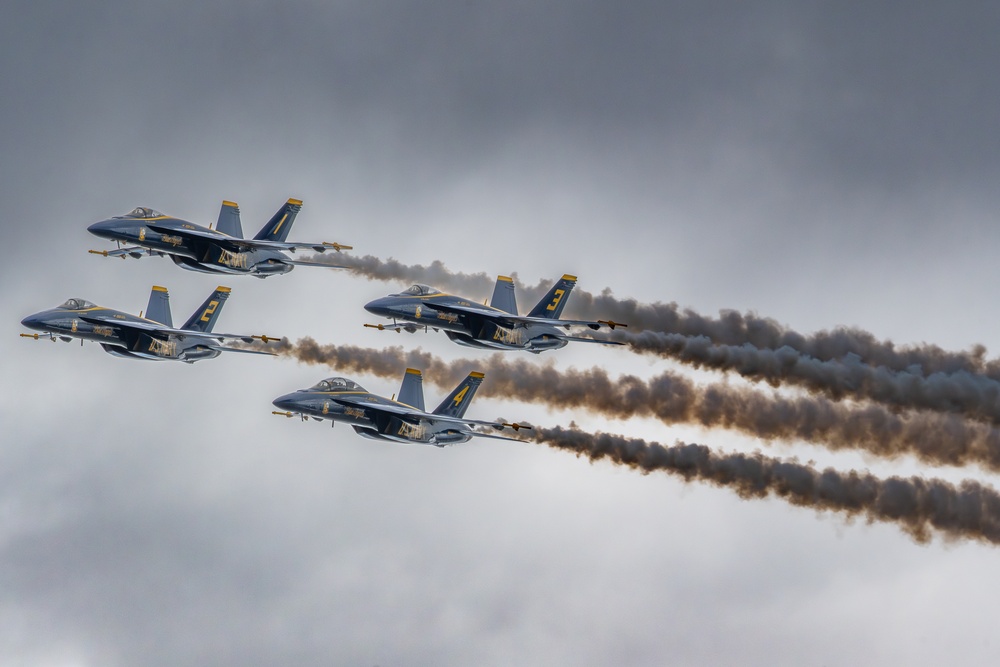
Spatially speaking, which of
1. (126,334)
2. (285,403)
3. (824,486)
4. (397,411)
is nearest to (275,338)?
(285,403)

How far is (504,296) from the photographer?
7556 cm

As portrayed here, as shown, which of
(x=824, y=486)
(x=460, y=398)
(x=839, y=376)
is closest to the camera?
(x=824, y=486)

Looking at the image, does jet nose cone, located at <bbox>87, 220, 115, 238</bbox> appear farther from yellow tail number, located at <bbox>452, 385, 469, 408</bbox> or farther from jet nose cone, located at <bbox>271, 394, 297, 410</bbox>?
yellow tail number, located at <bbox>452, 385, 469, 408</bbox>

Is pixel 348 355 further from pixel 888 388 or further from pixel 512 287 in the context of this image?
pixel 888 388

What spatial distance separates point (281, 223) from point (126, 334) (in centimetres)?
1013

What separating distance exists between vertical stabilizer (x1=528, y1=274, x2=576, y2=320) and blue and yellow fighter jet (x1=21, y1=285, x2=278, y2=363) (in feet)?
45.5

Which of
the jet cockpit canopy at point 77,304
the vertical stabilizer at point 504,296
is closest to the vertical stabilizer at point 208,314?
the jet cockpit canopy at point 77,304

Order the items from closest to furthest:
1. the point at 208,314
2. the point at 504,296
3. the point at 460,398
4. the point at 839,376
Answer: the point at 839,376 → the point at 460,398 → the point at 504,296 → the point at 208,314

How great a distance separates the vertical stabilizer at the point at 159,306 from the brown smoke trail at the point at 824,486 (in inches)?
895

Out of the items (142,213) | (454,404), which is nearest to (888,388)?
(454,404)

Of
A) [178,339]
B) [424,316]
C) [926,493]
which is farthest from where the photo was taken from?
[178,339]

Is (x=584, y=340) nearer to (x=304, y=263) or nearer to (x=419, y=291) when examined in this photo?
(x=419, y=291)

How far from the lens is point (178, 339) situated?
254 feet

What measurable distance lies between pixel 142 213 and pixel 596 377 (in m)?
25.2
